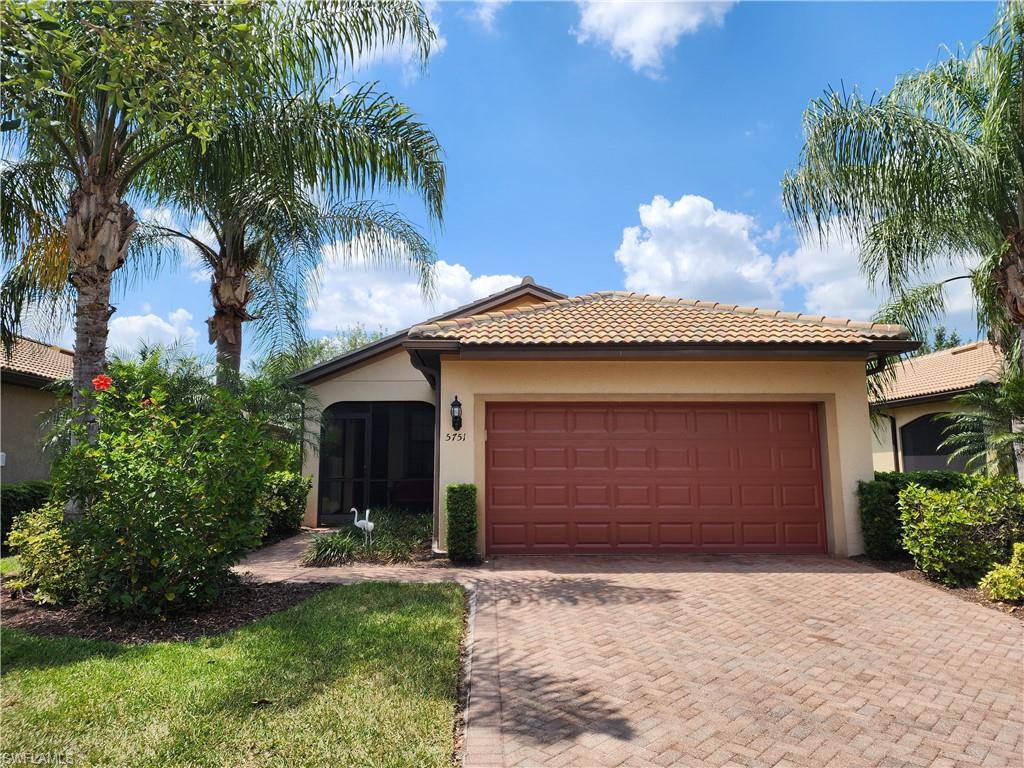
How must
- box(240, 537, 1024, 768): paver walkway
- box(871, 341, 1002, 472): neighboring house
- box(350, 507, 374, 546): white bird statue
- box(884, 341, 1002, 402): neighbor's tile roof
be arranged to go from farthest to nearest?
box(871, 341, 1002, 472): neighboring house, box(884, 341, 1002, 402): neighbor's tile roof, box(350, 507, 374, 546): white bird statue, box(240, 537, 1024, 768): paver walkway

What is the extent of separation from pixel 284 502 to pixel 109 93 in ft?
30.8

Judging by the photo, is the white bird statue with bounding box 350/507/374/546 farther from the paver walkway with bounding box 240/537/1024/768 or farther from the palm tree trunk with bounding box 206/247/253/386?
the palm tree trunk with bounding box 206/247/253/386

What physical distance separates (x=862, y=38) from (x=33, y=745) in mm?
12230

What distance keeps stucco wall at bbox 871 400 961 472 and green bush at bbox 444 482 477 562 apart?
42.0 ft

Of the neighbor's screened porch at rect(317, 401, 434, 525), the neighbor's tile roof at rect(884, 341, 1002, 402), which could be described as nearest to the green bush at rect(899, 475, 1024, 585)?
the neighbor's tile roof at rect(884, 341, 1002, 402)

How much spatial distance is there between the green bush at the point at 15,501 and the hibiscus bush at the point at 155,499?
20.7ft

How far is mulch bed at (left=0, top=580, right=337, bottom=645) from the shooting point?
5625 millimetres

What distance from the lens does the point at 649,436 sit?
1005 centimetres

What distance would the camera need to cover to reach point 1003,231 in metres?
8.48

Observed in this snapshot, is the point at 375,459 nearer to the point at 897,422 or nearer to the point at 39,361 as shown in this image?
the point at 39,361

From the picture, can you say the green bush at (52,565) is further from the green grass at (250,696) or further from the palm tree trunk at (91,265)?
the palm tree trunk at (91,265)

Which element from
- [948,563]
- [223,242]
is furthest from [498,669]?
[223,242]

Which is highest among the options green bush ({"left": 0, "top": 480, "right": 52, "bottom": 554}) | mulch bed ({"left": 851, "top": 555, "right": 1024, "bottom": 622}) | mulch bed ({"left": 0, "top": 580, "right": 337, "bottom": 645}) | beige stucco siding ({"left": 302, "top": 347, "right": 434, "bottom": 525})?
beige stucco siding ({"left": 302, "top": 347, "right": 434, "bottom": 525})

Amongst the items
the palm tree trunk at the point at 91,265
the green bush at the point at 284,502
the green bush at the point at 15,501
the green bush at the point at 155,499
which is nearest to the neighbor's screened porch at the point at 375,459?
the green bush at the point at 284,502
